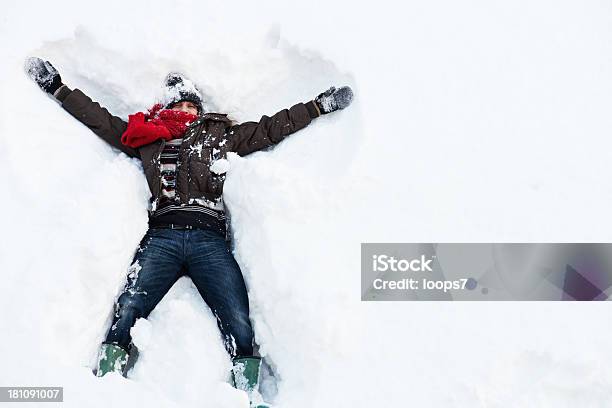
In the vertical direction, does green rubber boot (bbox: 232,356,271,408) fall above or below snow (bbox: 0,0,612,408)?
below

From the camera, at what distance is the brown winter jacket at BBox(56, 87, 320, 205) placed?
2.44m

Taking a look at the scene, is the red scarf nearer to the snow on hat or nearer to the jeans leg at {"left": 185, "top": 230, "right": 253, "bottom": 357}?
the snow on hat

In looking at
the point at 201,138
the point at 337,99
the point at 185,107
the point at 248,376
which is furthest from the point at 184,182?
the point at 248,376

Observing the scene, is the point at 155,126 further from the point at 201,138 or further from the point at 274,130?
the point at 274,130

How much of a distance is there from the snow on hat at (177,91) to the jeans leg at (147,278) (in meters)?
0.59

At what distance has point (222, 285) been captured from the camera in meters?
2.26

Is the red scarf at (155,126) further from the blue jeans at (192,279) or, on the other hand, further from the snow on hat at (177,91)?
the blue jeans at (192,279)

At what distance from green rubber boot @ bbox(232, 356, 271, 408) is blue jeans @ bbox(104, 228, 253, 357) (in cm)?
6

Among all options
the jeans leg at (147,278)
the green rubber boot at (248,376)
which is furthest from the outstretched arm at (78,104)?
the green rubber boot at (248,376)

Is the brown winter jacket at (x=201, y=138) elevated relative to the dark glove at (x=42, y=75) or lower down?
lower down

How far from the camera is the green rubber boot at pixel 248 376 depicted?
6.87 ft

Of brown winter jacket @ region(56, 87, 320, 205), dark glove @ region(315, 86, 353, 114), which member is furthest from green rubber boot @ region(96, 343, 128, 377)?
dark glove @ region(315, 86, 353, 114)

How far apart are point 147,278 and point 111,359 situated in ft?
1.07

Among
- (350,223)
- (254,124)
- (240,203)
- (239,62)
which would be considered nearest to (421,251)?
(350,223)
